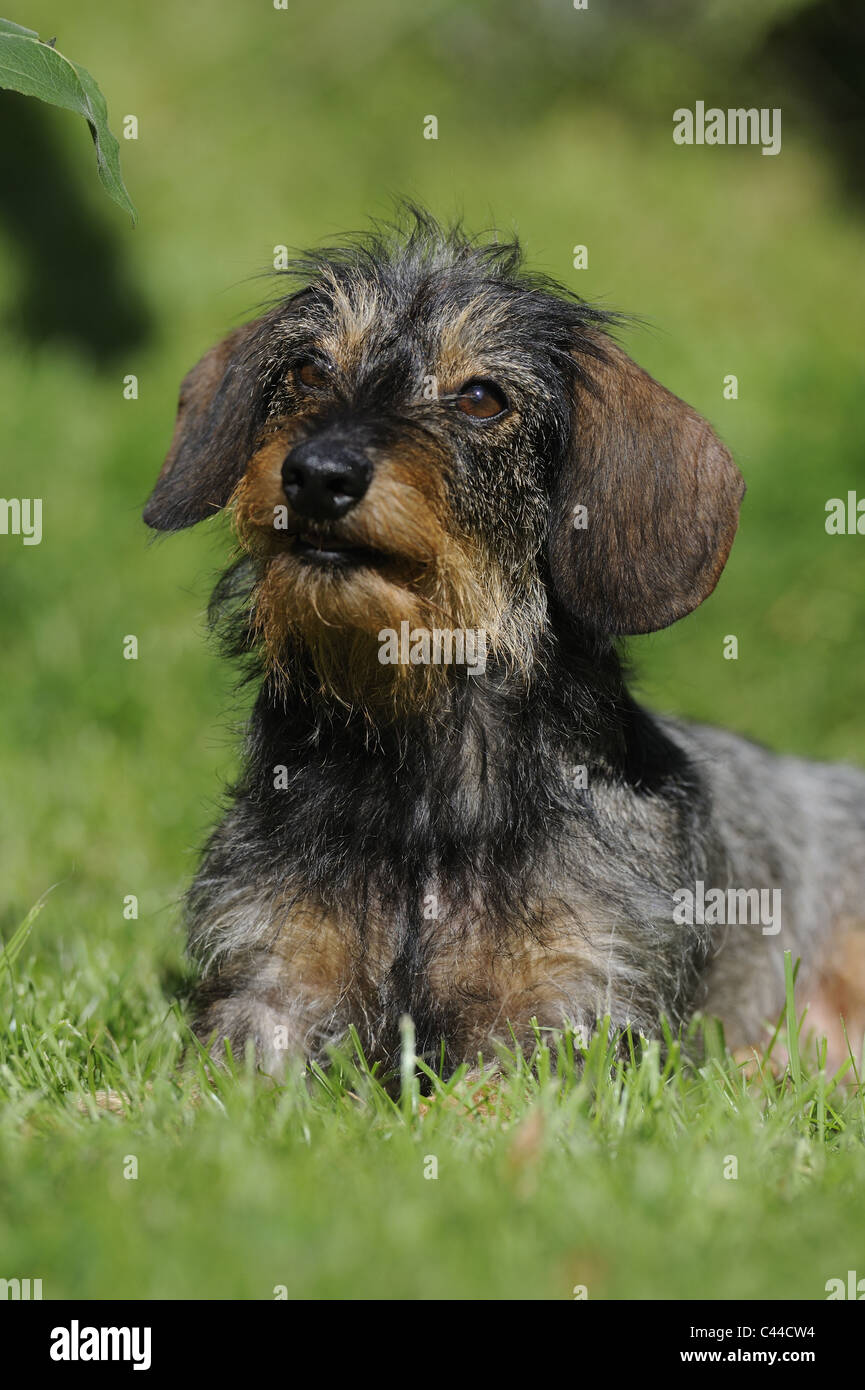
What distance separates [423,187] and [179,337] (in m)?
2.57

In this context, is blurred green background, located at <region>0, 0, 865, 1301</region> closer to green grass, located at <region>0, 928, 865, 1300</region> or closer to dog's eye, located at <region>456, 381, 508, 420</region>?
green grass, located at <region>0, 928, 865, 1300</region>

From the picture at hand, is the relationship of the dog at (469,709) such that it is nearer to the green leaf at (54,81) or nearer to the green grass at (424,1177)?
the green grass at (424,1177)

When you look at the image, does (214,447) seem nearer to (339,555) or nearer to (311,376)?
(311,376)

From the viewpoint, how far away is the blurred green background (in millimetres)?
7355

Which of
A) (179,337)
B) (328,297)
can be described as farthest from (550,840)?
(179,337)

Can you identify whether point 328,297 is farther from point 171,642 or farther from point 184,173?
point 184,173

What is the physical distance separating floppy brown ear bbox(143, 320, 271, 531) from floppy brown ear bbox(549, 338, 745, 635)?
0.93 metres

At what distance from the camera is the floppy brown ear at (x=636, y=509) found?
13.1 feet

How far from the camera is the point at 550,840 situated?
4031 millimetres

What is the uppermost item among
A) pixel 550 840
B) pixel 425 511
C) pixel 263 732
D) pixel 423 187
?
pixel 423 187

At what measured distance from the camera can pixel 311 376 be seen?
4.05 meters

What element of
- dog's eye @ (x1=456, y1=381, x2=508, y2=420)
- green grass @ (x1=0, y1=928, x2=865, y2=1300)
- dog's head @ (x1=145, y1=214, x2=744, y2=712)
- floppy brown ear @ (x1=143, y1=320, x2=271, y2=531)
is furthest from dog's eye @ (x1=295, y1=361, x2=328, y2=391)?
green grass @ (x1=0, y1=928, x2=865, y2=1300)

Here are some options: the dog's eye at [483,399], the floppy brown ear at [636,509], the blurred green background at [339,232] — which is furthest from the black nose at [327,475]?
the blurred green background at [339,232]

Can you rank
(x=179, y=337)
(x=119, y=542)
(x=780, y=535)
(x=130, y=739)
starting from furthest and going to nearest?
(x=179, y=337)
(x=780, y=535)
(x=119, y=542)
(x=130, y=739)
